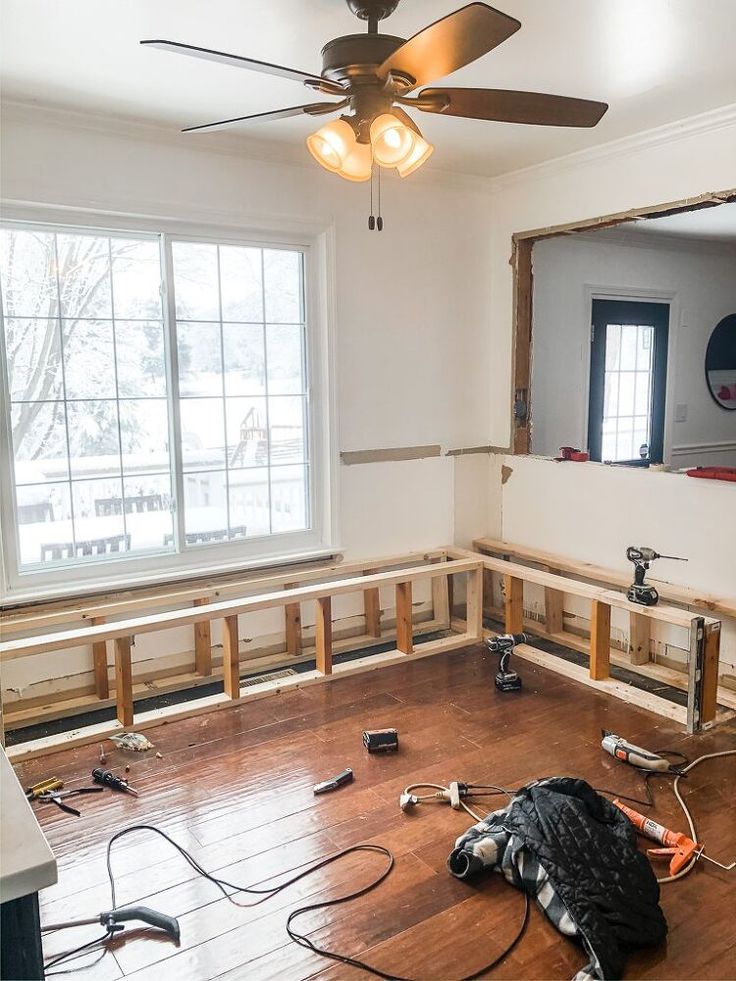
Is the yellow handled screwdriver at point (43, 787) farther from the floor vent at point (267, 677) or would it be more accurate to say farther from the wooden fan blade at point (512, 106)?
the wooden fan blade at point (512, 106)

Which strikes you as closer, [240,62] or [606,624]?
[240,62]

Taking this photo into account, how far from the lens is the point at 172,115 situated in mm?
3367

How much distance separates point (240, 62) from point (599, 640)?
2.90m

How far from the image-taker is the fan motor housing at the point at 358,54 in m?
2.00

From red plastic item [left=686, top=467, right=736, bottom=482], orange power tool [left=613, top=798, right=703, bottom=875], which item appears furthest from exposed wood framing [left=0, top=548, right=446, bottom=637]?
orange power tool [left=613, top=798, right=703, bottom=875]

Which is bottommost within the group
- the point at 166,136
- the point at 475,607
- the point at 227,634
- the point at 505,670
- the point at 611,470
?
the point at 505,670

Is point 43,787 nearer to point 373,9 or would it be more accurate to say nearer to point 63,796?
point 63,796

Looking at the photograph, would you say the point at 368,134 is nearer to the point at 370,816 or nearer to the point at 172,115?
the point at 172,115

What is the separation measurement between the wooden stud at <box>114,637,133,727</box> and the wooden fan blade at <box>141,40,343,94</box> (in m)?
2.22

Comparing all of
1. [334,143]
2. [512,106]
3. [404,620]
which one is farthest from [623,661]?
[334,143]

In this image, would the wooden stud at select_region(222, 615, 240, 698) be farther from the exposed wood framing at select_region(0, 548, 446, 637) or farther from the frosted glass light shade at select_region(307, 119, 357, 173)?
the frosted glass light shade at select_region(307, 119, 357, 173)

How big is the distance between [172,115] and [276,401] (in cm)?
145

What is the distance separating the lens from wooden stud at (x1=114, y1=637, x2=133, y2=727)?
314 cm

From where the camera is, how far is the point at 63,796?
2.75 meters
